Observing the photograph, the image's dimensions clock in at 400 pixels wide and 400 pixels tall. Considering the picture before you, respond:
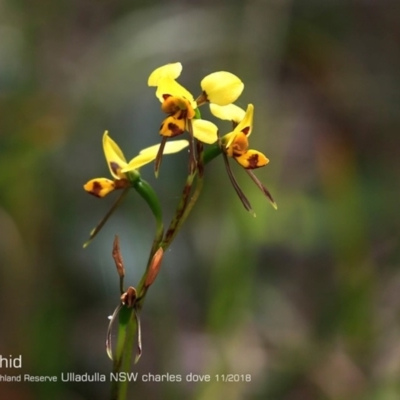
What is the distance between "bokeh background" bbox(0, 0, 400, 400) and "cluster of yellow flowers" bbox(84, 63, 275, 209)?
0.25 m

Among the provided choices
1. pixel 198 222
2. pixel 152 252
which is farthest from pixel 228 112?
pixel 198 222

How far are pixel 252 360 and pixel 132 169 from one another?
1.64 ft

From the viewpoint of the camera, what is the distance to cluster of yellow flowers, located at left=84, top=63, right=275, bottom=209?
12.1 inches

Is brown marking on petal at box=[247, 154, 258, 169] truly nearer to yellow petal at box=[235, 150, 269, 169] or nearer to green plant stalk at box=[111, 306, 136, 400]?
yellow petal at box=[235, 150, 269, 169]

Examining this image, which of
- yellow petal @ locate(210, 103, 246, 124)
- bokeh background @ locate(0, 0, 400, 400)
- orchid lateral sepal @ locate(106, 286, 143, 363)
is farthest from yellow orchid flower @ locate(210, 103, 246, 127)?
bokeh background @ locate(0, 0, 400, 400)

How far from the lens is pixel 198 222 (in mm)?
818

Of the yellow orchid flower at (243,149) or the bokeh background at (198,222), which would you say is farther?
the bokeh background at (198,222)

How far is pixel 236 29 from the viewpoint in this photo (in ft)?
2.94

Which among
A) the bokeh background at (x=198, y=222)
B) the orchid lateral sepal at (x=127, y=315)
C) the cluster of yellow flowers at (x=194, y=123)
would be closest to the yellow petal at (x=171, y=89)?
the cluster of yellow flowers at (x=194, y=123)

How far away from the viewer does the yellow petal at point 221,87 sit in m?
0.33

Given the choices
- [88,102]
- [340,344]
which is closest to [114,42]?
[88,102]

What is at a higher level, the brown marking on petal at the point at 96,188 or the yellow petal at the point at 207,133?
the yellow petal at the point at 207,133

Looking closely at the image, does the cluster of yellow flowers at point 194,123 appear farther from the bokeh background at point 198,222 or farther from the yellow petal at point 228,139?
the bokeh background at point 198,222

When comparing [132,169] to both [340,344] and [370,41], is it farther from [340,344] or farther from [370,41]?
[370,41]
